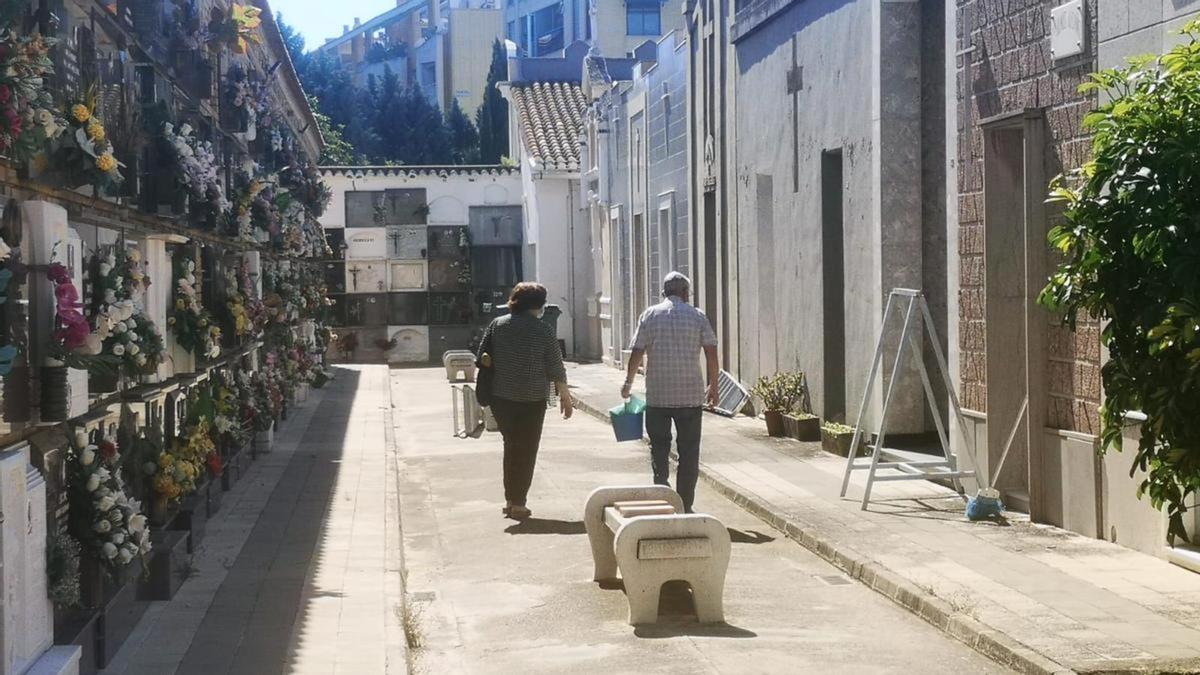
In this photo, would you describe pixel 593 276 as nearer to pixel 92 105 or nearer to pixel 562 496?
pixel 562 496

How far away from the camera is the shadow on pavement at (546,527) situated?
42.7 ft

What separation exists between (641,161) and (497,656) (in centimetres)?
2519

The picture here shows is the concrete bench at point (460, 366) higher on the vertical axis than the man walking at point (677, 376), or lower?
lower

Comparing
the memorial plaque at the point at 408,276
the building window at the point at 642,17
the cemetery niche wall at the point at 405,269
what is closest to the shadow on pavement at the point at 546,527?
the cemetery niche wall at the point at 405,269

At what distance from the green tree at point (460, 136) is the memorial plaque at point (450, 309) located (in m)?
22.3

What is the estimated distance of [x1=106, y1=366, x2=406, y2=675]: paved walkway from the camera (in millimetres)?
8312

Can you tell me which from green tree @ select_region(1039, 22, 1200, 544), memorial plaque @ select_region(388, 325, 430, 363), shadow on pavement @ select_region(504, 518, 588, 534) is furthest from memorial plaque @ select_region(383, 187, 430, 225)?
green tree @ select_region(1039, 22, 1200, 544)

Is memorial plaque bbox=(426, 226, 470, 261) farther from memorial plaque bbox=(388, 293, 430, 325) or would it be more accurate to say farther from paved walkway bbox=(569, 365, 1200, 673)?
paved walkway bbox=(569, 365, 1200, 673)

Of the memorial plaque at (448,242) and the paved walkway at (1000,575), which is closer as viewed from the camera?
the paved walkway at (1000,575)

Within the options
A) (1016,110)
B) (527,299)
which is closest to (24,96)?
(527,299)

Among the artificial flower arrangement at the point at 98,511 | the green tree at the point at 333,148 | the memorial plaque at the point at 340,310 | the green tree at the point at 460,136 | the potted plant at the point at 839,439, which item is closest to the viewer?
the artificial flower arrangement at the point at 98,511

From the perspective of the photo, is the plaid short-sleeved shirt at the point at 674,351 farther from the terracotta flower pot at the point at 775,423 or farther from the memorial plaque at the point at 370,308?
the memorial plaque at the point at 370,308

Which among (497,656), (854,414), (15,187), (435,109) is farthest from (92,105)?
(435,109)

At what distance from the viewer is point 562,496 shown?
1533 centimetres
